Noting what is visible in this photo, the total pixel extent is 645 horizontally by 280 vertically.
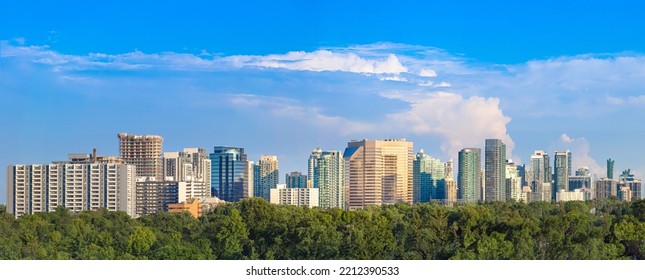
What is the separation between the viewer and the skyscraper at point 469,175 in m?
21.1

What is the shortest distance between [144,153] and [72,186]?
345 cm

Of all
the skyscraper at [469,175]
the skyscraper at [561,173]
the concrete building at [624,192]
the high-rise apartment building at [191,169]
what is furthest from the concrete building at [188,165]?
the concrete building at [624,192]

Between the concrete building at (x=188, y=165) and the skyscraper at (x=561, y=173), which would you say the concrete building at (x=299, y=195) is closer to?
the concrete building at (x=188, y=165)

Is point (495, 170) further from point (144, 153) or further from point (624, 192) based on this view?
point (144, 153)

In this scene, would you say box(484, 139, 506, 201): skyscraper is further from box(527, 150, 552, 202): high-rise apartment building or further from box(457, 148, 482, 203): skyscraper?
box(527, 150, 552, 202): high-rise apartment building

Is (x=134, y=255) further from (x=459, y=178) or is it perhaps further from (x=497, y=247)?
(x=459, y=178)

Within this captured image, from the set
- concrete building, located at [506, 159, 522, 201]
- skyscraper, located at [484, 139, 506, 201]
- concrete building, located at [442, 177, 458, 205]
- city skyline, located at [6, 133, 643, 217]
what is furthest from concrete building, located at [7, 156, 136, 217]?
concrete building, located at [506, 159, 522, 201]

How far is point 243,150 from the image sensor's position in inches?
919

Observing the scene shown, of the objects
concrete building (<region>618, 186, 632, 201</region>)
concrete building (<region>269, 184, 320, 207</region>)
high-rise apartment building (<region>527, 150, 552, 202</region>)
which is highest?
high-rise apartment building (<region>527, 150, 552, 202</region>)

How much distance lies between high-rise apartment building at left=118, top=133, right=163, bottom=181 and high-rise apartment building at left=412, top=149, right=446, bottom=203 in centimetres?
594

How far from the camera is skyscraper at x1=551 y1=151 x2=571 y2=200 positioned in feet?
66.2

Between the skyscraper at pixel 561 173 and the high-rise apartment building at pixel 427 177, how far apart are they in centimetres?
236

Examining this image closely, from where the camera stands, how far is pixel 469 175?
70.8 feet

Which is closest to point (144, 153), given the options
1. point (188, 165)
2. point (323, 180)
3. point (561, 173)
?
point (188, 165)
